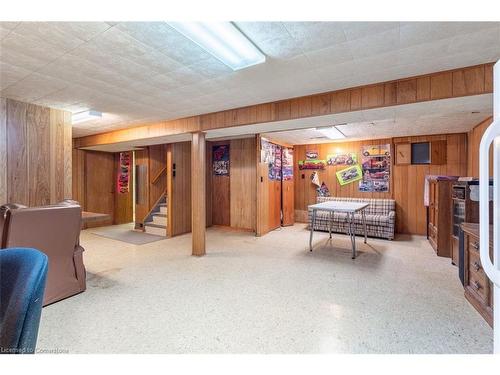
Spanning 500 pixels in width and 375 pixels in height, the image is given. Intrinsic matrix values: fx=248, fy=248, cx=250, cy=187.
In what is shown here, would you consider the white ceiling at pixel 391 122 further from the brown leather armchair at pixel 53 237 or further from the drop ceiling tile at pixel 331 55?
the brown leather armchair at pixel 53 237

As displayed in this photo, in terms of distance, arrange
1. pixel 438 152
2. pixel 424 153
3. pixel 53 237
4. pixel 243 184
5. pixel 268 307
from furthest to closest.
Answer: pixel 243 184 → pixel 424 153 → pixel 438 152 → pixel 53 237 → pixel 268 307

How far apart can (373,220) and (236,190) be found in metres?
3.17

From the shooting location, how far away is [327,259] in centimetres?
387

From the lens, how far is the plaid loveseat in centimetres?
510

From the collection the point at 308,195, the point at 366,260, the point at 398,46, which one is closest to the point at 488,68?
the point at 398,46

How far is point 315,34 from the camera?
177cm

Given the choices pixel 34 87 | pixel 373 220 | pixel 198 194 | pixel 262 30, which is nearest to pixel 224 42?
pixel 262 30

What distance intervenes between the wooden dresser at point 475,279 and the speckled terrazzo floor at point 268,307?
101mm

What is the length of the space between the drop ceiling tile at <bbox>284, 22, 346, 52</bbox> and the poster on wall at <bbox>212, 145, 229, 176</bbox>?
15.7 ft

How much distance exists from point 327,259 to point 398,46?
2.95 meters

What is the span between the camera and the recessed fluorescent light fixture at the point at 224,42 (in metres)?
1.69

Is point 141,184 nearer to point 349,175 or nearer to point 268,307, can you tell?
point 268,307

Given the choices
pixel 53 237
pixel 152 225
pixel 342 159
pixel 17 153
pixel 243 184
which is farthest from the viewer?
pixel 342 159

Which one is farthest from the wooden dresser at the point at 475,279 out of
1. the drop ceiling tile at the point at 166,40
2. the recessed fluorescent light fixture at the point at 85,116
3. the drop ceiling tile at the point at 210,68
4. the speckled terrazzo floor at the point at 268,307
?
the recessed fluorescent light fixture at the point at 85,116
